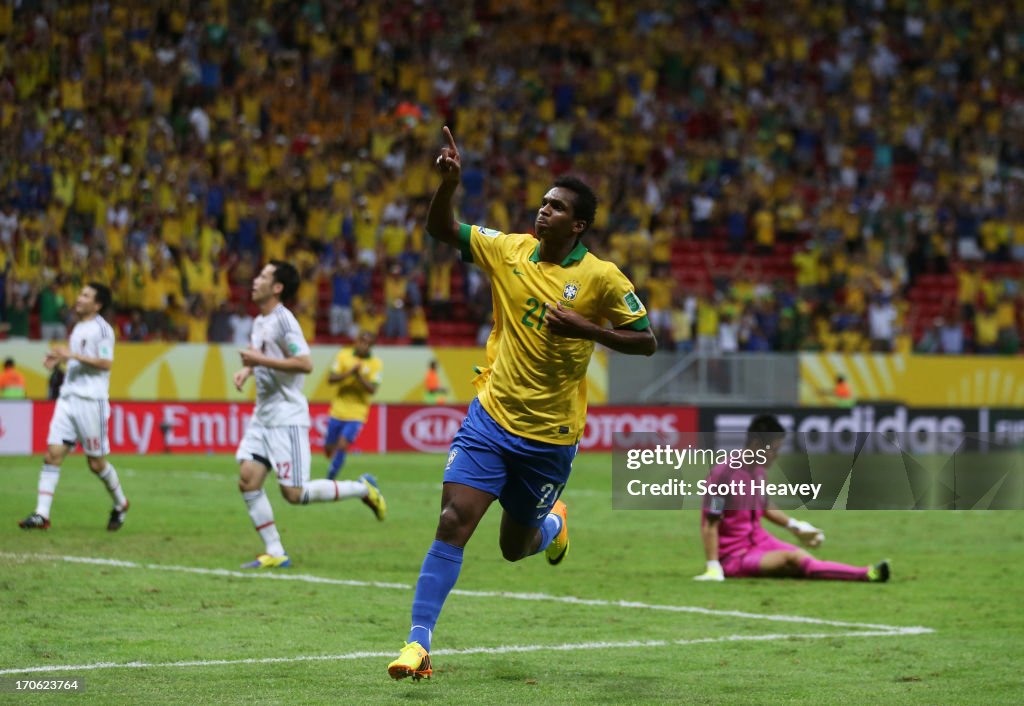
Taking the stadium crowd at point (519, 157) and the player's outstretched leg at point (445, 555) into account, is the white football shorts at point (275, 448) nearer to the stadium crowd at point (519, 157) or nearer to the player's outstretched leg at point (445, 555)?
the player's outstretched leg at point (445, 555)

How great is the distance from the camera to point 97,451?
592 inches

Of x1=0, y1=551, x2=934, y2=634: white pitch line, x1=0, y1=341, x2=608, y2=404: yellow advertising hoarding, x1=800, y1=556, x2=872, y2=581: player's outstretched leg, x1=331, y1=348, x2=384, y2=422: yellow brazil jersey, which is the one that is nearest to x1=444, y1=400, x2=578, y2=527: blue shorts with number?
x1=0, y1=551, x2=934, y2=634: white pitch line

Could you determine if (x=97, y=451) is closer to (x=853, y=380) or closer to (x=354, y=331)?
(x=354, y=331)

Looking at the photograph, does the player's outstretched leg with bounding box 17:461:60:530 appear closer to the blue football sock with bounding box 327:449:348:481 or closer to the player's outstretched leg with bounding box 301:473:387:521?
the player's outstretched leg with bounding box 301:473:387:521

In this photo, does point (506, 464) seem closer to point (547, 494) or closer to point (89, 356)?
point (547, 494)

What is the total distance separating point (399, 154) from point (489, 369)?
26.4 metres

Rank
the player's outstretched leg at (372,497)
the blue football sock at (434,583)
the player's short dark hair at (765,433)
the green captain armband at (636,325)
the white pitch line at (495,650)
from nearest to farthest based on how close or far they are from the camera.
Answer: the blue football sock at (434,583)
the green captain armband at (636,325)
the white pitch line at (495,650)
the player's short dark hair at (765,433)
the player's outstretched leg at (372,497)

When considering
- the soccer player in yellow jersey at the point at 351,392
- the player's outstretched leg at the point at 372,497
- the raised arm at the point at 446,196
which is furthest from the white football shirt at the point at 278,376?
the soccer player in yellow jersey at the point at 351,392

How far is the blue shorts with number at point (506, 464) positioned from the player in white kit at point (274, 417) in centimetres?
500

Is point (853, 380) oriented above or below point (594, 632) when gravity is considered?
above

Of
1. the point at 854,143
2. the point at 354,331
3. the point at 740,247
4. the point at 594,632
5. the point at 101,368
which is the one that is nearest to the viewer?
the point at 594,632

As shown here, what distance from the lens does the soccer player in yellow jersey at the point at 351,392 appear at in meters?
21.6

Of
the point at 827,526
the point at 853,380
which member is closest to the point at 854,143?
the point at 853,380

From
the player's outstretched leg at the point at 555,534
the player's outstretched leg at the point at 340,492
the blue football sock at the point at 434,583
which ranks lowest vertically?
the blue football sock at the point at 434,583
